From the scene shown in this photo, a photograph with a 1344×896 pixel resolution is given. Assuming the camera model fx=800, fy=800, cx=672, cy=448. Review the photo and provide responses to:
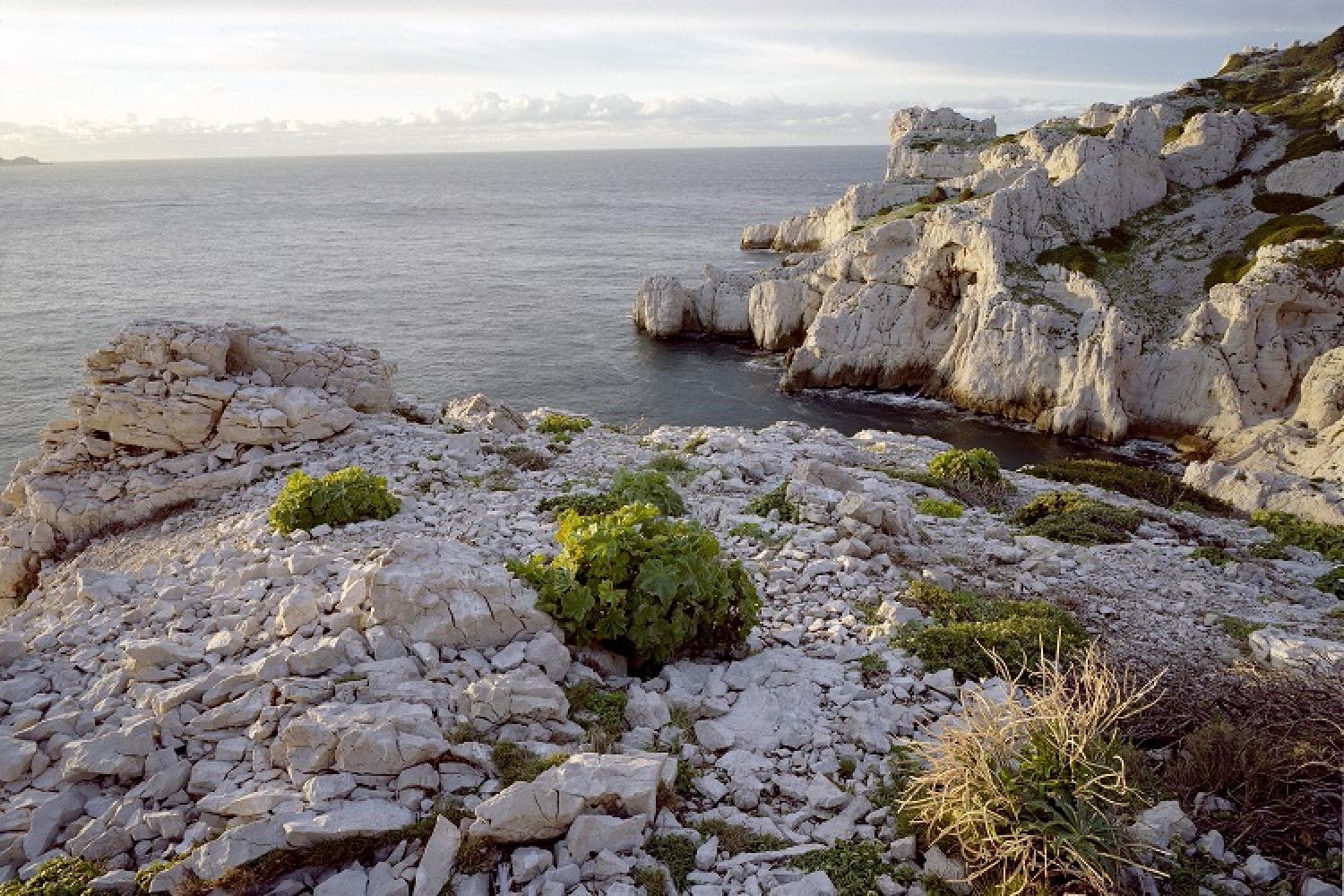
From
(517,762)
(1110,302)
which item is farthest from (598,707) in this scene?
(1110,302)

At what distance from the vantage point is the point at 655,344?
66000mm

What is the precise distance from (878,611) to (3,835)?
967 cm

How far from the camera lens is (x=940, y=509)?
18234 mm

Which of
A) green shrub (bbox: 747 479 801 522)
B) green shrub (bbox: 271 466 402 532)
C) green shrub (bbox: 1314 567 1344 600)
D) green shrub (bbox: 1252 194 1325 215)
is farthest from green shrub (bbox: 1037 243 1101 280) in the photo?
green shrub (bbox: 271 466 402 532)

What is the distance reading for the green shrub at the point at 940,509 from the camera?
1812 cm

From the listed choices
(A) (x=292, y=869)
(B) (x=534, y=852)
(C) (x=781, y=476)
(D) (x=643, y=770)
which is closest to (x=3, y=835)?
(A) (x=292, y=869)

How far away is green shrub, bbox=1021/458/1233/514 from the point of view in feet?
84.4

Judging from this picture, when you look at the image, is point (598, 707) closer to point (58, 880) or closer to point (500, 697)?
point (500, 697)

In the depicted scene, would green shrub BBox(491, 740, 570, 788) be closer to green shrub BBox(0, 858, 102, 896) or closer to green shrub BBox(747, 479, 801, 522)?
green shrub BBox(0, 858, 102, 896)

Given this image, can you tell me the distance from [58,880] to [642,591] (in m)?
5.84

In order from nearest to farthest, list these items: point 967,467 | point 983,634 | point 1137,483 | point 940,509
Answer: point 983,634, point 940,509, point 967,467, point 1137,483

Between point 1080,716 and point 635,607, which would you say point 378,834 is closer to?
point 635,607

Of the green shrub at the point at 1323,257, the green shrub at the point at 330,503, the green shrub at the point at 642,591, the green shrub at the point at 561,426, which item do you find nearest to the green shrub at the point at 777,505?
the green shrub at the point at 642,591

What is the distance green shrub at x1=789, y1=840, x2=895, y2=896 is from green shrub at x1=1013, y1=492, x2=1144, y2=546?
12.0 metres
